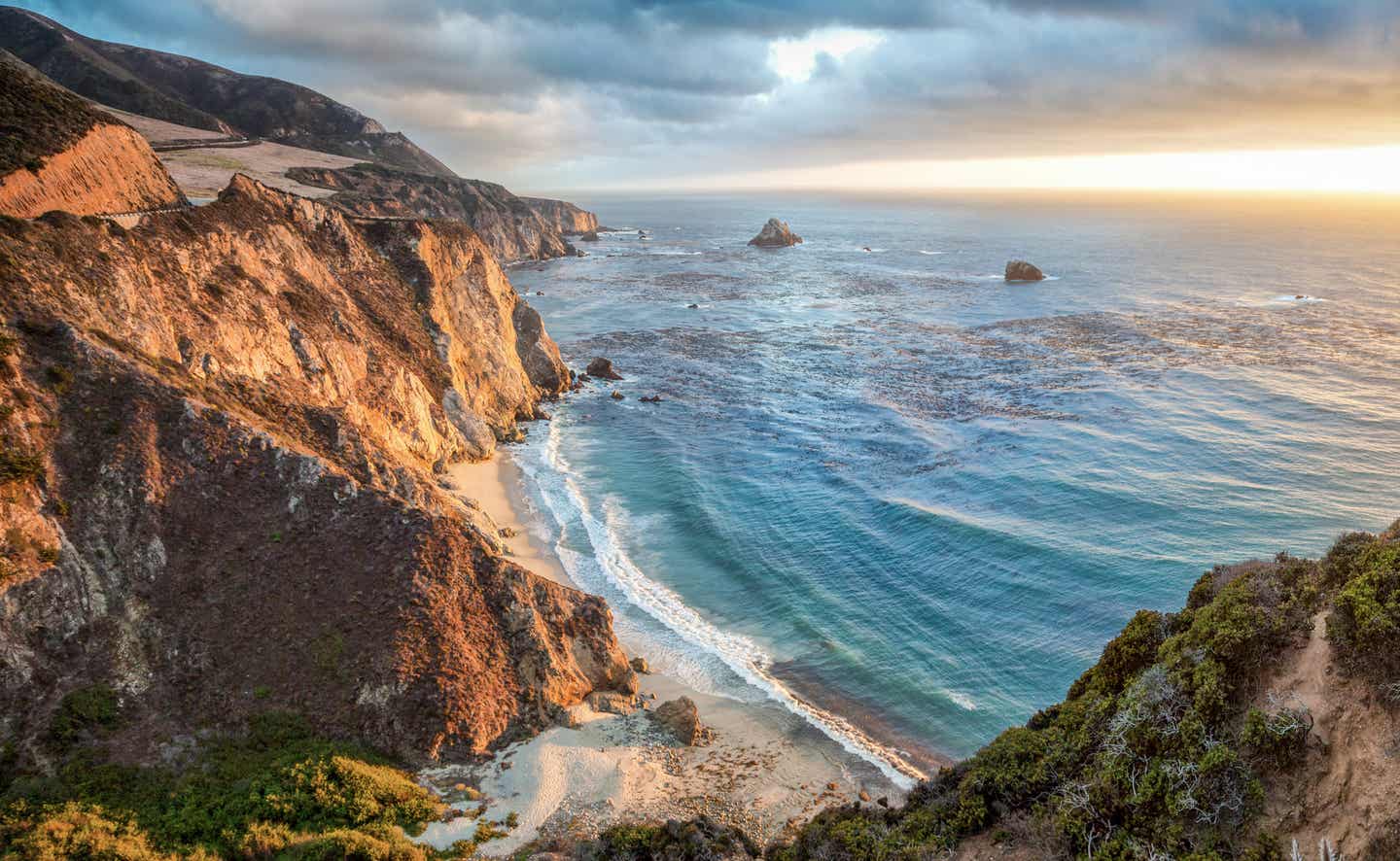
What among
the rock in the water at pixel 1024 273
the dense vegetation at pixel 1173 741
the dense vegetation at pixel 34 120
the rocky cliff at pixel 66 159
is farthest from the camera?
the rock in the water at pixel 1024 273

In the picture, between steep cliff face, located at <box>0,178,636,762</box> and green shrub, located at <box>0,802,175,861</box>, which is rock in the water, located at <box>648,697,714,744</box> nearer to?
steep cliff face, located at <box>0,178,636,762</box>

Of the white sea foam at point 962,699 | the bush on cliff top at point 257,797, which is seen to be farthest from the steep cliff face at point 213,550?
the white sea foam at point 962,699

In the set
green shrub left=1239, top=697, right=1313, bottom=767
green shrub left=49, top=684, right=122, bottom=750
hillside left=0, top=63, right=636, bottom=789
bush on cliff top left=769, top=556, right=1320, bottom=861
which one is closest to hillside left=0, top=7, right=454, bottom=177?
hillside left=0, top=63, right=636, bottom=789

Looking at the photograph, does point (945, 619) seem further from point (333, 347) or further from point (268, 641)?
point (333, 347)

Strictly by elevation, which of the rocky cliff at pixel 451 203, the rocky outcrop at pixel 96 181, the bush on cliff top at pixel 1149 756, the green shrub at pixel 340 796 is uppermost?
the rocky cliff at pixel 451 203

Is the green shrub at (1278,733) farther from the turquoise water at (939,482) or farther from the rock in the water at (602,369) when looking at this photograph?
the rock in the water at (602,369)

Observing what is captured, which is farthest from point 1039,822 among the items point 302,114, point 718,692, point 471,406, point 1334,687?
point 302,114

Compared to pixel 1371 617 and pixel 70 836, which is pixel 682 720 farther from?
pixel 1371 617
